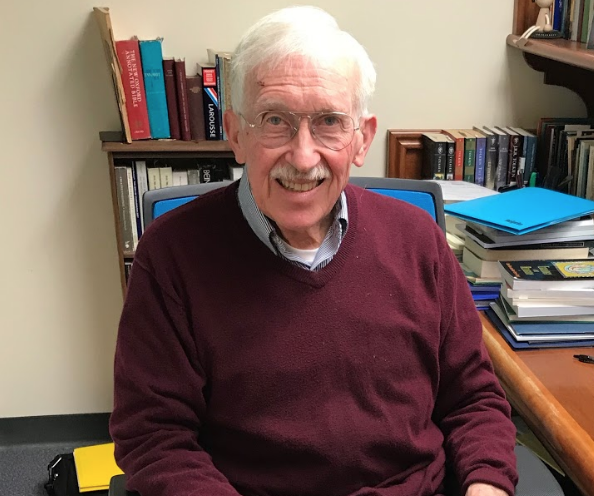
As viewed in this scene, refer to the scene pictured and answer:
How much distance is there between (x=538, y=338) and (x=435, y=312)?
1.04ft

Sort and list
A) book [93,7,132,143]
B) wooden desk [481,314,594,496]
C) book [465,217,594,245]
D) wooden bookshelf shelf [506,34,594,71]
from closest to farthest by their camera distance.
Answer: wooden desk [481,314,594,496] → book [465,217,594,245] → wooden bookshelf shelf [506,34,594,71] → book [93,7,132,143]

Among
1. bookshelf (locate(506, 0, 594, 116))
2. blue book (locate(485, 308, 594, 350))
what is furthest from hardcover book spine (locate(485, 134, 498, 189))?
blue book (locate(485, 308, 594, 350))

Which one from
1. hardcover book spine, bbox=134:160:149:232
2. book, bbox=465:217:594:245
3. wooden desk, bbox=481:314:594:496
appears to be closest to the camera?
wooden desk, bbox=481:314:594:496

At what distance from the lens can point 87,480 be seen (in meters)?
2.13

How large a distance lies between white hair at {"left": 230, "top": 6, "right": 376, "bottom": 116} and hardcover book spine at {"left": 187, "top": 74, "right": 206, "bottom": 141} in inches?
35.3

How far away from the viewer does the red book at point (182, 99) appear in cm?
200

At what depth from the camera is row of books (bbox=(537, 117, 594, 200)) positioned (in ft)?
6.57

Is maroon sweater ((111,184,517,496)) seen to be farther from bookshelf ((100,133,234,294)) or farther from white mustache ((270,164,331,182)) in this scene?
bookshelf ((100,133,234,294))

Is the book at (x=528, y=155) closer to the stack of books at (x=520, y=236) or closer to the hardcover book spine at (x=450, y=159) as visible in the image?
the hardcover book spine at (x=450, y=159)

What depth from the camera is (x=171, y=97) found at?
6.64 feet

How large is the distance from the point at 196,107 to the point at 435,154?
0.73 metres

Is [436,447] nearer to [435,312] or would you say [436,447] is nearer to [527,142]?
[435,312]

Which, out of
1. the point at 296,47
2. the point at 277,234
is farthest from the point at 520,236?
the point at 296,47

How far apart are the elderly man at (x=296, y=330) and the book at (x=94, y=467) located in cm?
105
